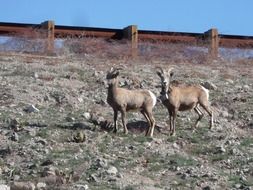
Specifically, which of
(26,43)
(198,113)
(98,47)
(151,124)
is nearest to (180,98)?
(198,113)

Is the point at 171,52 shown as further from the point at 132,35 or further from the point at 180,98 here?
the point at 180,98

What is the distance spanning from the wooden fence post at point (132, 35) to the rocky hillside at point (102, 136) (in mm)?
2215

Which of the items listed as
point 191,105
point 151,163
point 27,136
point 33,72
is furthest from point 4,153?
point 33,72

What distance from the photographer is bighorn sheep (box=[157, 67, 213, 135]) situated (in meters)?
18.5

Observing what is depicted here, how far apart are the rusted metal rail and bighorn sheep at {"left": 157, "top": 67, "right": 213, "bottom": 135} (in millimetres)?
6542

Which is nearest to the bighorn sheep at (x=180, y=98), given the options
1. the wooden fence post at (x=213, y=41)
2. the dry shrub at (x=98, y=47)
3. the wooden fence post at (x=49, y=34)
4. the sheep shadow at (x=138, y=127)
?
the sheep shadow at (x=138, y=127)

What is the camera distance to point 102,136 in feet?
56.0

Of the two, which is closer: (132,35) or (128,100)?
(128,100)

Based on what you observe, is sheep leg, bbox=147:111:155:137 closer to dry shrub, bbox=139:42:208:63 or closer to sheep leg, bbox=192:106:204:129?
sheep leg, bbox=192:106:204:129

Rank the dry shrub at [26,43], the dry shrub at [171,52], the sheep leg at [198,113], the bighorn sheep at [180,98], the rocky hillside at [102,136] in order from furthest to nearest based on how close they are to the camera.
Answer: the dry shrub at [171,52], the dry shrub at [26,43], the sheep leg at [198,113], the bighorn sheep at [180,98], the rocky hillside at [102,136]

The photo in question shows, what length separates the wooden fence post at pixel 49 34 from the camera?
25453 mm

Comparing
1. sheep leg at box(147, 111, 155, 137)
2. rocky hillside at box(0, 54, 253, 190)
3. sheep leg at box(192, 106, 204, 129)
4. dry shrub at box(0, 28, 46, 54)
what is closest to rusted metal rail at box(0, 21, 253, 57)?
dry shrub at box(0, 28, 46, 54)

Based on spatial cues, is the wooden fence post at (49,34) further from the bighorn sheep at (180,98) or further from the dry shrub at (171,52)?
the bighorn sheep at (180,98)

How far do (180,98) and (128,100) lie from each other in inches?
46.4
